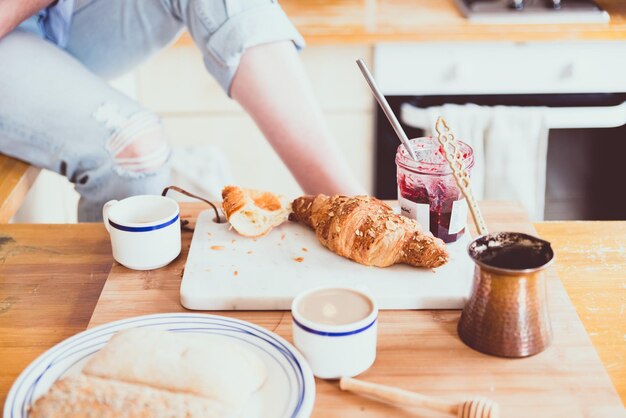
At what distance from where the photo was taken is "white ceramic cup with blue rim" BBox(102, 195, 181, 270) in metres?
0.97

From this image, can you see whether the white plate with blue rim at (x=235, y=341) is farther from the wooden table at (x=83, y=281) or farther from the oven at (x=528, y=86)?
the oven at (x=528, y=86)

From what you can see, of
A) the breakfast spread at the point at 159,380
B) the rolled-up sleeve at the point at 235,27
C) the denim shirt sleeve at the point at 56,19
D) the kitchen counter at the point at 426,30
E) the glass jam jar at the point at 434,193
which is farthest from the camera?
the kitchen counter at the point at 426,30

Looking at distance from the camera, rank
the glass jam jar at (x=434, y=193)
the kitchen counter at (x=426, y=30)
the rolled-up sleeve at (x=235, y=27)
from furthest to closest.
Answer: the kitchen counter at (x=426, y=30) < the rolled-up sleeve at (x=235, y=27) < the glass jam jar at (x=434, y=193)

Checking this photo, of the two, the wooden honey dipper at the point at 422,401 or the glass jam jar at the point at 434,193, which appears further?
the glass jam jar at the point at 434,193

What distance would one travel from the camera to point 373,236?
0.94 meters

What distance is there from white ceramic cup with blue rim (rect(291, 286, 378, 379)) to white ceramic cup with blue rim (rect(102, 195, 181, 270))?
260 millimetres

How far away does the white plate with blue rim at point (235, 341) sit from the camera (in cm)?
72

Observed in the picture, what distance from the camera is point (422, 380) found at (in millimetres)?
789

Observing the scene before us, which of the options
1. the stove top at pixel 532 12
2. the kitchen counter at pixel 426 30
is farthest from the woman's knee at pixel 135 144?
the stove top at pixel 532 12

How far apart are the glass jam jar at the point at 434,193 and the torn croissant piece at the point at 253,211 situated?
0.55 ft

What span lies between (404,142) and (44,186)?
985 millimetres

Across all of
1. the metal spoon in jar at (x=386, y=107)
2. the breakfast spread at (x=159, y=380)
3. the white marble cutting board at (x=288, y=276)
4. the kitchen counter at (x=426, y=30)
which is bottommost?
the kitchen counter at (x=426, y=30)

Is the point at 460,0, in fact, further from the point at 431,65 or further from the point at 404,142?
the point at 404,142

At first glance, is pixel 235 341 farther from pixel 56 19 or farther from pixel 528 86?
pixel 528 86
